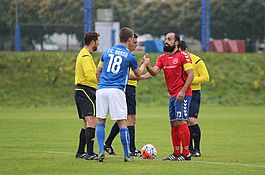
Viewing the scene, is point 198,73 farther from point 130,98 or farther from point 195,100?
point 130,98

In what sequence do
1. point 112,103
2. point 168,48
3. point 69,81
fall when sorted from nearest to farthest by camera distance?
point 112,103 → point 168,48 → point 69,81

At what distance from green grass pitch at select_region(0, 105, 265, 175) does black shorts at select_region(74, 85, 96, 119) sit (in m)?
0.89

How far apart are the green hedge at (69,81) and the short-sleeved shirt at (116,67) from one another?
2068 centimetres

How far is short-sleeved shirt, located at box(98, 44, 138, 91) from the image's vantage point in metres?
14.1

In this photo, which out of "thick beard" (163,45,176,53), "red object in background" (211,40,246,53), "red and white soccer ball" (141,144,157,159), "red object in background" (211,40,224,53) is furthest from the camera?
"red object in background" (211,40,246,53)

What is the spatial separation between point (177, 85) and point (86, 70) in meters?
1.67

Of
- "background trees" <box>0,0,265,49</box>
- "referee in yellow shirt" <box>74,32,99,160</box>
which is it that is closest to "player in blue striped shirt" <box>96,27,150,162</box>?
"referee in yellow shirt" <box>74,32,99,160</box>

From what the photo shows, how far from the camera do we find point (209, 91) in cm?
3672

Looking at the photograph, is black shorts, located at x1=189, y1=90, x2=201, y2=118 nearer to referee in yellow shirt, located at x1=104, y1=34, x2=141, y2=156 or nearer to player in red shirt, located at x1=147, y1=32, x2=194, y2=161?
referee in yellow shirt, located at x1=104, y1=34, x2=141, y2=156

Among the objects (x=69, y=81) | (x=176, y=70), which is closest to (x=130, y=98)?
(x=176, y=70)

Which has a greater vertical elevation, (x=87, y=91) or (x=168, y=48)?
(x=168, y=48)

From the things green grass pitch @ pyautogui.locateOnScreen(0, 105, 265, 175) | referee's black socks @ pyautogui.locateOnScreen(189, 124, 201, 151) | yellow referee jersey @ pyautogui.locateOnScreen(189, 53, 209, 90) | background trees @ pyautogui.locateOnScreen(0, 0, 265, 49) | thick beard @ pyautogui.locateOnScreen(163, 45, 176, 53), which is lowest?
green grass pitch @ pyautogui.locateOnScreen(0, 105, 265, 175)

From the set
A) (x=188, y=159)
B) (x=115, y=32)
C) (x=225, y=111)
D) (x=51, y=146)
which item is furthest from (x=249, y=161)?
(x=115, y=32)

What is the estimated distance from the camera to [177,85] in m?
14.9
